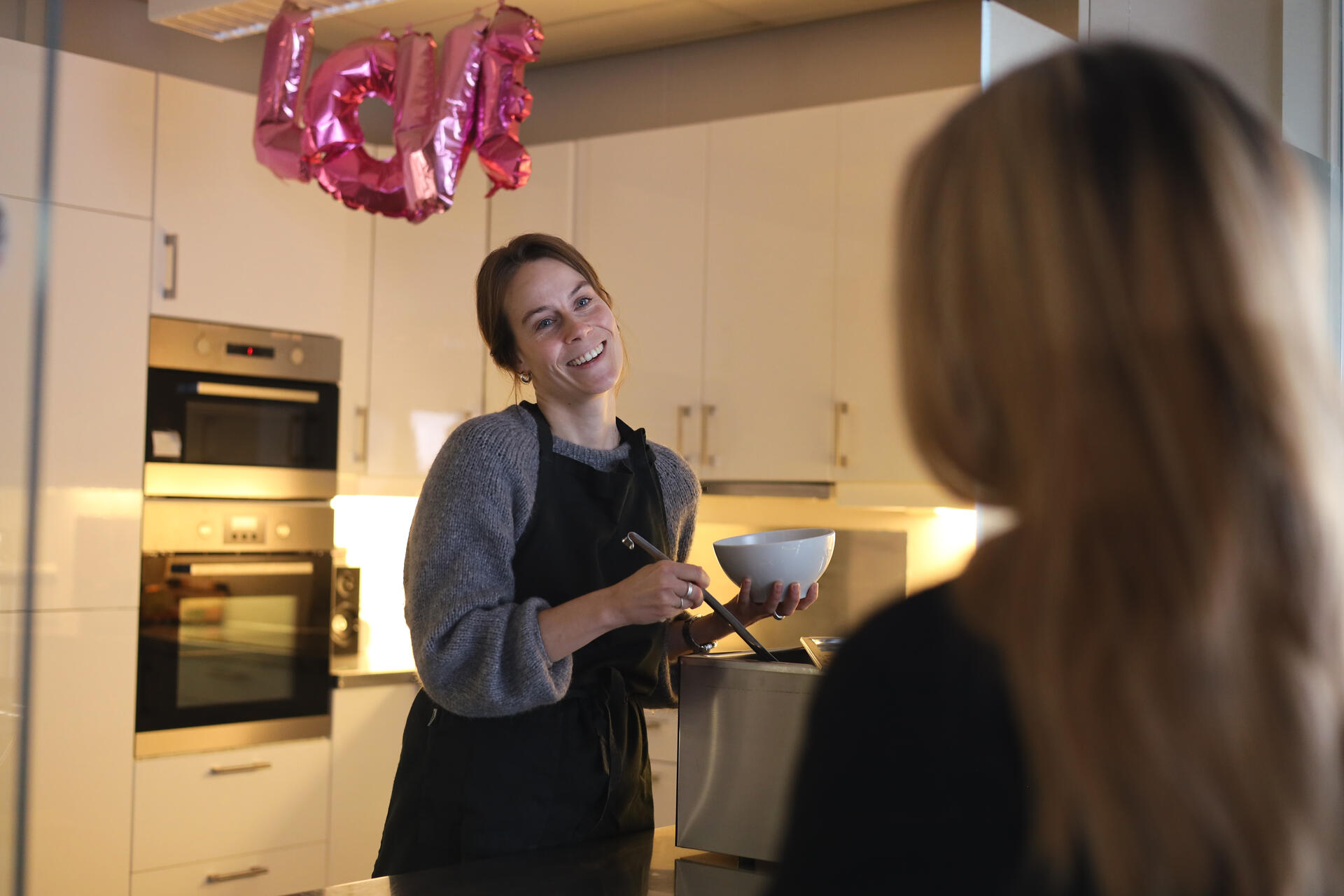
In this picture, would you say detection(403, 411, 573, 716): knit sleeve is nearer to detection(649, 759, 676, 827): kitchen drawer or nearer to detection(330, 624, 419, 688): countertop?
detection(330, 624, 419, 688): countertop

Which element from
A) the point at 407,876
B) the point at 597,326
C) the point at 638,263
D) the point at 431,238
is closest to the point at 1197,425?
the point at 407,876

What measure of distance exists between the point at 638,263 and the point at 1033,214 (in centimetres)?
275

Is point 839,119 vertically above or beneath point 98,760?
above

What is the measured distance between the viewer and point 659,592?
1268mm

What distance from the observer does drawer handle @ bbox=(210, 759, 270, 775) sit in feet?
9.37

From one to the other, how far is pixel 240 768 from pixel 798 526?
1.48 metres

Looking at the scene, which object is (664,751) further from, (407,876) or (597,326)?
(407,876)

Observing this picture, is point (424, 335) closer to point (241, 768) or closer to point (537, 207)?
point (537, 207)

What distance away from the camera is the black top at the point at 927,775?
19.5 inches

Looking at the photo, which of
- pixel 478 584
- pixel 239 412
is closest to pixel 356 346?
pixel 239 412

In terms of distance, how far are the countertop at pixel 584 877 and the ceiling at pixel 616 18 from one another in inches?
95.7

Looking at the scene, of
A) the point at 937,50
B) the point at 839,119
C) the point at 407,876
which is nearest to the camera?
the point at 407,876

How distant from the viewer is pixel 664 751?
9.86 ft

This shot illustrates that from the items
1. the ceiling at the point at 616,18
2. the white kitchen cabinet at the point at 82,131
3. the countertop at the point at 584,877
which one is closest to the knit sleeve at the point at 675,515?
the countertop at the point at 584,877
